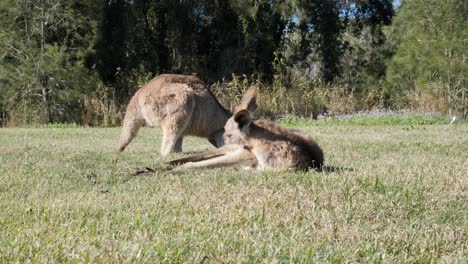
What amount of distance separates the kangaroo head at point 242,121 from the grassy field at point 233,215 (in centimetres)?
43

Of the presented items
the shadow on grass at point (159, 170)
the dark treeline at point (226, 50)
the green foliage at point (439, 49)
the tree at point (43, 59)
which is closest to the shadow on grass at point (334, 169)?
the shadow on grass at point (159, 170)

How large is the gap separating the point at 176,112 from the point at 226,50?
14.3m

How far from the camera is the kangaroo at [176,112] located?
7.49m

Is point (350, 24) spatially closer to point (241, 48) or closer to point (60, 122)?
point (241, 48)

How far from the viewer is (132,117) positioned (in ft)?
26.0

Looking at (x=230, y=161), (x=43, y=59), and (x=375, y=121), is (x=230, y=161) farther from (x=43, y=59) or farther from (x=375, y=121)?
(x=43, y=59)

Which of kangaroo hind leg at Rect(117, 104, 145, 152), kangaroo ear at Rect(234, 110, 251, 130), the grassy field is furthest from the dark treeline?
kangaroo ear at Rect(234, 110, 251, 130)

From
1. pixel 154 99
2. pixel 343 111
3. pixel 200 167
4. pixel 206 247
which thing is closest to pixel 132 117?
pixel 154 99

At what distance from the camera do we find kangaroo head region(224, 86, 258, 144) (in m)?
5.66

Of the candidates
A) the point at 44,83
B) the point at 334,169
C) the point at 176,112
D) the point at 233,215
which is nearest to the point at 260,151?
the point at 334,169

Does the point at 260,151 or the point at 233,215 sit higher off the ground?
the point at 260,151

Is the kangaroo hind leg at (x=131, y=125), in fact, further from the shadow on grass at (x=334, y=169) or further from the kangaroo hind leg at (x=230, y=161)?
the shadow on grass at (x=334, y=169)

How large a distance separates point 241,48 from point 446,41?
23.8 feet

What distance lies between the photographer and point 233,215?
144 inches
